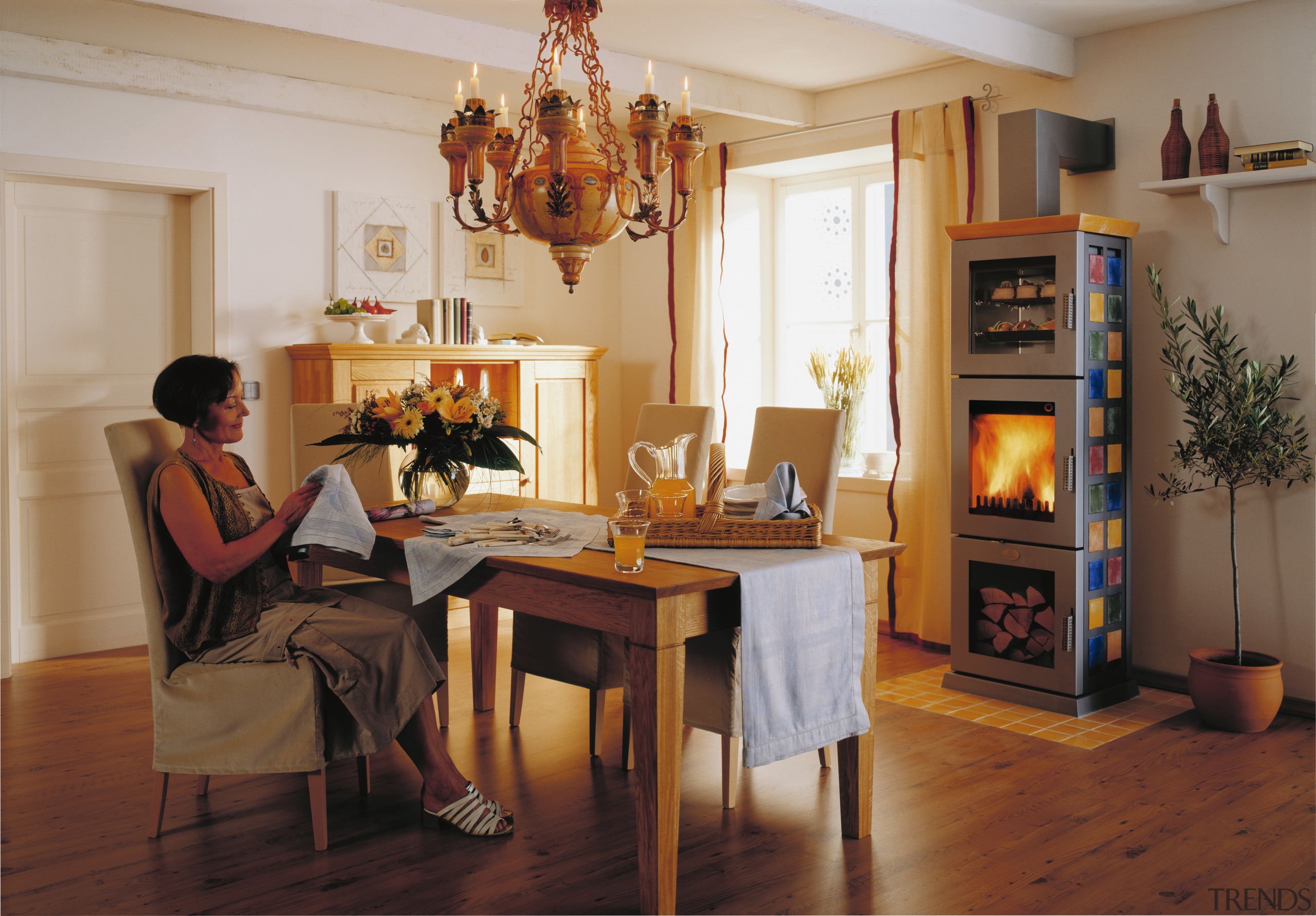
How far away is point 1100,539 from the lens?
12.9 feet

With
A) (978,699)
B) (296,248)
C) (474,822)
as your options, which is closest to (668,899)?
(474,822)

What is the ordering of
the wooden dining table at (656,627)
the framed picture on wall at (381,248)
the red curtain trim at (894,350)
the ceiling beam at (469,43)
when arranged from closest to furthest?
the wooden dining table at (656,627), the ceiling beam at (469,43), the red curtain trim at (894,350), the framed picture on wall at (381,248)

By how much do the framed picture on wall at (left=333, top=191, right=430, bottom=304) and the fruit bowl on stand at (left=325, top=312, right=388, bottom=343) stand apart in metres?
0.29

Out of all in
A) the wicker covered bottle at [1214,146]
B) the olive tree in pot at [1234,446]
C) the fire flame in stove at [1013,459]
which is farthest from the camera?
the fire flame in stove at [1013,459]

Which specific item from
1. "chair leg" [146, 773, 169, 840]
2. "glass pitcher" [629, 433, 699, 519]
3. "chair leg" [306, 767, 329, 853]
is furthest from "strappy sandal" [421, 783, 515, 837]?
"glass pitcher" [629, 433, 699, 519]

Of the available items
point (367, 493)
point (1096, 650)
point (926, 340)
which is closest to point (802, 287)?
point (926, 340)

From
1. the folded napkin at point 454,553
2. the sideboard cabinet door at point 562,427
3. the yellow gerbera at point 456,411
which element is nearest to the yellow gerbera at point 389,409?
the yellow gerbera at point 456,411

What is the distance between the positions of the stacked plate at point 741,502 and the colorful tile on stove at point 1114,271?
183cm

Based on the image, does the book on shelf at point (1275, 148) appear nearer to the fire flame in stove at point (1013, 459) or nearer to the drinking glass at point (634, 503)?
the fire flame in stove at point (1013, 459)

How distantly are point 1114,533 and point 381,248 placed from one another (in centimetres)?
363

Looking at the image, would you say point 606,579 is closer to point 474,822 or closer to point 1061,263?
point 474,822

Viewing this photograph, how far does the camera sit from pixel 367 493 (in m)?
4.02

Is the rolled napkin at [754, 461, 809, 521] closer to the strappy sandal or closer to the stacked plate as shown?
the stacked plate

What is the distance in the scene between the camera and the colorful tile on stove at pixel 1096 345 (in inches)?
151
